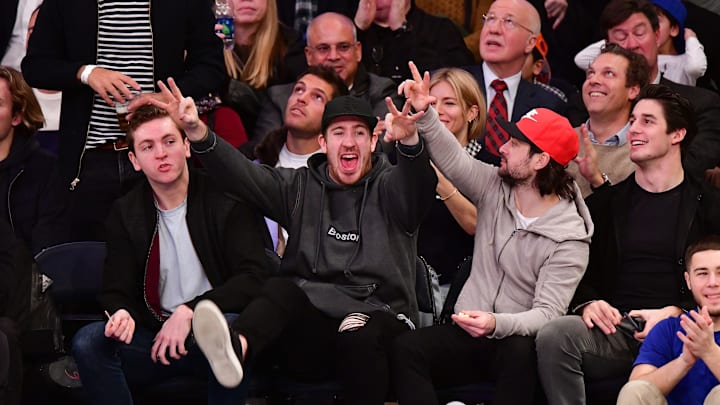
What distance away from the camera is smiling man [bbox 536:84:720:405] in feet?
17.2

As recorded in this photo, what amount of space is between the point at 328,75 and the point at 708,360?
2439mm

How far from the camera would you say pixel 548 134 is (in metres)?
5.54

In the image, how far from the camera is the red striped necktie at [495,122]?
6.31m

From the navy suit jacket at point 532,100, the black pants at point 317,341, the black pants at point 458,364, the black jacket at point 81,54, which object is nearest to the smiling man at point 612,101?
the navy suit jacket at point 532,100

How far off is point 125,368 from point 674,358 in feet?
6.90

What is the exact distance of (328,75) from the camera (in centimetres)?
645

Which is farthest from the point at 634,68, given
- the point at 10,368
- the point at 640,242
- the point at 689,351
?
the point at 10,368

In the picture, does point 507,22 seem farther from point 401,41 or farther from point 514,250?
point 514,250

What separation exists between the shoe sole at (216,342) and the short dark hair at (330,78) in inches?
75.9

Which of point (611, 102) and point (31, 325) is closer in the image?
point (31, 325)

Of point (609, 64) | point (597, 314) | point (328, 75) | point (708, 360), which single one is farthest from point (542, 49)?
point (708, 360)

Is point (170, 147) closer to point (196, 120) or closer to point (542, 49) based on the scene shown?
point (196, 120)

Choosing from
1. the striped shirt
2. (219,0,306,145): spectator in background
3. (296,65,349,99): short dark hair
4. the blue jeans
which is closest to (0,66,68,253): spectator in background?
the striped shirt

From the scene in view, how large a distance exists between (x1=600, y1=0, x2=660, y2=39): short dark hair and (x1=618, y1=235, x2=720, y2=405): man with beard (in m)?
1.99
